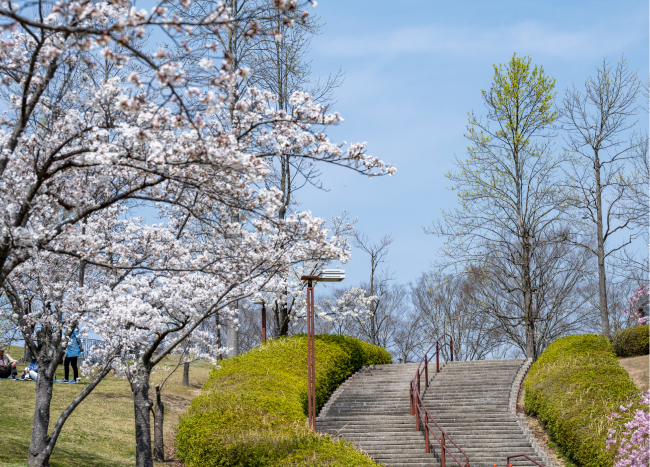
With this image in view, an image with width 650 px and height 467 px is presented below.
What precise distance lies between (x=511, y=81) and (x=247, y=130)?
46.1 feet

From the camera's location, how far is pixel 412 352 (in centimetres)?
3144

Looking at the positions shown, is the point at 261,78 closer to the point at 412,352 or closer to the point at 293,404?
the point at 293,404

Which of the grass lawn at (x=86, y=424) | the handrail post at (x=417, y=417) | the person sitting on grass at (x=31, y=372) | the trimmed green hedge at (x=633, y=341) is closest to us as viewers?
the grass lawn at (x=86, y=424)

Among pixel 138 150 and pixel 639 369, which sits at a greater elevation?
pixel 138 150

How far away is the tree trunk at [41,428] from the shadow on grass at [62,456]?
3.06 ft

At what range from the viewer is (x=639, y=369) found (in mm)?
15461

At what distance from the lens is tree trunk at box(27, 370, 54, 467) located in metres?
9.79

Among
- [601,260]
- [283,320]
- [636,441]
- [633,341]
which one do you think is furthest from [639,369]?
[283,320]

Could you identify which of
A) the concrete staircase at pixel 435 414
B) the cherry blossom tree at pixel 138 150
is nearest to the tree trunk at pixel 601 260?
the concrete staircase at pixel 435 414

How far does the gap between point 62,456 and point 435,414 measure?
8089 mm

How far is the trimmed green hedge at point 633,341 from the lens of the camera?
56.2ft

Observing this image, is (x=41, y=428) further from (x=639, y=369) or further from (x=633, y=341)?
(x=633, y=341)

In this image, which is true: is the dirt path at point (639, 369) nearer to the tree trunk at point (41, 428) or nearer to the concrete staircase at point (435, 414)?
the concrete staircase at point (435, 414)

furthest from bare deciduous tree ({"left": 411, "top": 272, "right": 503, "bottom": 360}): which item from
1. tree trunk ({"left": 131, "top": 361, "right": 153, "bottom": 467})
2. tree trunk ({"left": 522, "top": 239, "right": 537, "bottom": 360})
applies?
tree trunk ({"left": 131, "top": 361, "right": 153, "bottom": 467})
